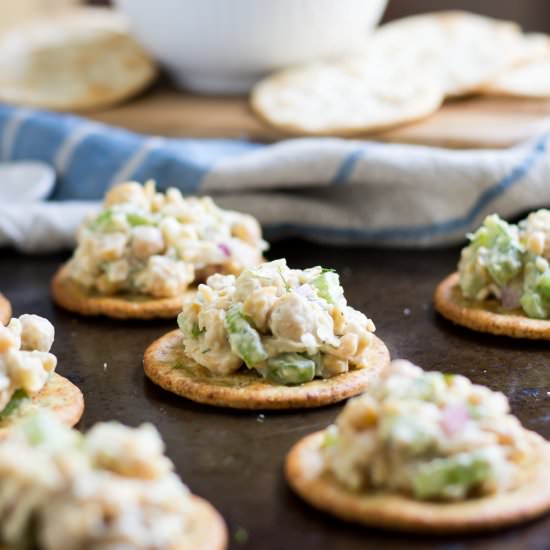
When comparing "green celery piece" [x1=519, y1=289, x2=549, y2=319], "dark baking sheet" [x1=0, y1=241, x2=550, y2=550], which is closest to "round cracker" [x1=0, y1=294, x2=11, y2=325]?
"dark baking sheet" [x1=0, y1=241, x2=550, y2=550]

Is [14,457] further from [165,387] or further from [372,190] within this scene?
[372,190]

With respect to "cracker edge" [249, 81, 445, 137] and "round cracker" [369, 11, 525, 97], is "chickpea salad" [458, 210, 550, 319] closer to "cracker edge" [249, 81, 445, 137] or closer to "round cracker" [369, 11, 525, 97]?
"cracker edge" [249, 81, 445, 137]

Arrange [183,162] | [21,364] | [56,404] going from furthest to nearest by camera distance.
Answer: [183,162] < [56,404] < [21,364]

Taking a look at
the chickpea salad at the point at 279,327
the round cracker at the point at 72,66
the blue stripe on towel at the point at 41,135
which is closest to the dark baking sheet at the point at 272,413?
the chickpea salad at the point at 279,327

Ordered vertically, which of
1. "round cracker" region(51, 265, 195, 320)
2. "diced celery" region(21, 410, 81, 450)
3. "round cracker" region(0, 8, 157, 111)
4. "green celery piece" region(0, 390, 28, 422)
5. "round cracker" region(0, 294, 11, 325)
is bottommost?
"round cracker" region(0, 294, 11, 325)

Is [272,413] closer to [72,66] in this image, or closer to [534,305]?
[534,305]

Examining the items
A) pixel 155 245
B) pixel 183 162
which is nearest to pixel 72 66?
pixel 183 162

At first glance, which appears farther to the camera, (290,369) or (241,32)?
(241,32)

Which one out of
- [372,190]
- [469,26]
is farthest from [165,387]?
[469,26]
